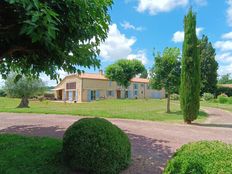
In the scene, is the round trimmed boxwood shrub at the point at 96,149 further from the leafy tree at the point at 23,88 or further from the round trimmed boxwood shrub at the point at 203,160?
the leafy tree at the point at 23,88

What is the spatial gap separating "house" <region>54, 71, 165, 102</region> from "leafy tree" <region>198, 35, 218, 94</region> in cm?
1113

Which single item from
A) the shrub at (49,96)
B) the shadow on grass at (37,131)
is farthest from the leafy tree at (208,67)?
the shadow on grass at (37,131)

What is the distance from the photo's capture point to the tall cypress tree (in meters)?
15.4

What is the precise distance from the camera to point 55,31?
4.55 m

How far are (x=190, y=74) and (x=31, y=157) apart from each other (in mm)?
10824

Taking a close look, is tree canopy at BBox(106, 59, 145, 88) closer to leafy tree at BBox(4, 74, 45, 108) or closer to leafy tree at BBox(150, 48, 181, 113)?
leafy tree at BBox(4, 74, 45, 108)

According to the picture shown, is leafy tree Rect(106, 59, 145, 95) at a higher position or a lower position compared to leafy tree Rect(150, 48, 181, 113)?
higher

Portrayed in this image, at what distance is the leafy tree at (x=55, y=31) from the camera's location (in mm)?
3697

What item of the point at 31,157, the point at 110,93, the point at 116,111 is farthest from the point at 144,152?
the point at 110,93

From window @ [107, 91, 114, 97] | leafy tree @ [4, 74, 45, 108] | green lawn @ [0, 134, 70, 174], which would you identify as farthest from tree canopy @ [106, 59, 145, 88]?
green lawn @ [0, 134, 70, 174]

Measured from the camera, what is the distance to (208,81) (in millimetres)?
55812

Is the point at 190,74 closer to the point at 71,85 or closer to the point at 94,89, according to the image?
the point at 94,89

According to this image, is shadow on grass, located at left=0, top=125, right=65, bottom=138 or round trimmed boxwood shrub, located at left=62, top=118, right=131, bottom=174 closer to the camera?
round trimmed boxwood shrub, located at left=62, top=118, right=131, bottom=174

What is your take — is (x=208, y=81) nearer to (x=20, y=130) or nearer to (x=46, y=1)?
(x=20, y=130)
